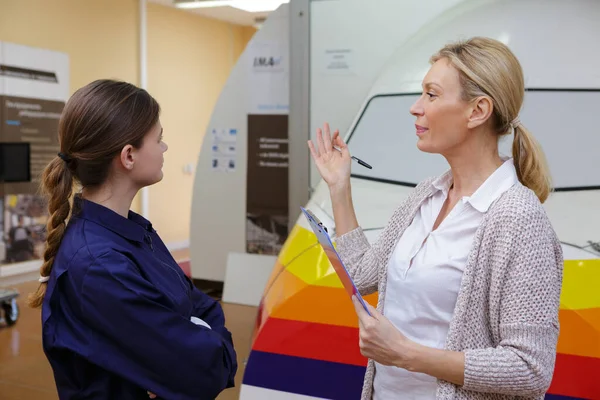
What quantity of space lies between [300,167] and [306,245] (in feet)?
8.54

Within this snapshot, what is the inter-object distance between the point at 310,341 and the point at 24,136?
7.06 m

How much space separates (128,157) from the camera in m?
1.72

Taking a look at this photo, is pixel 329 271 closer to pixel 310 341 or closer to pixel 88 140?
pixel 310 341

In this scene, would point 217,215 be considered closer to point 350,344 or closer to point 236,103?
point 236,103

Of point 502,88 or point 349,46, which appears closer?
point 502,88

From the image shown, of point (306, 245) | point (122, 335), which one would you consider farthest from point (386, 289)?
point (306, 245)

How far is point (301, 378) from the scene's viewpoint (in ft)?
8.50

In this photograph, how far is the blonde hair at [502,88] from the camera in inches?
64.1

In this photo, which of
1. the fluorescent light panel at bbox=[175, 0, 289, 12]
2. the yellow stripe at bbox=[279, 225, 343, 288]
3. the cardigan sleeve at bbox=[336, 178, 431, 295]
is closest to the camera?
the cardigan sleeve at bbox=[336, 178, 431, 295]

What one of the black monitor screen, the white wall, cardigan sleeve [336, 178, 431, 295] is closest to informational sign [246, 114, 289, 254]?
the white wall

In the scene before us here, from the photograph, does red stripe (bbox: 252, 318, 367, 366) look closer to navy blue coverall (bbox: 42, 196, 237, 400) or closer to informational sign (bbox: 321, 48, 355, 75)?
navy blue coverall (bbox: 42, 196, 237, 400)

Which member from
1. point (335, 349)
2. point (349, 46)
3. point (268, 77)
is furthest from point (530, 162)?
point (268, 77)

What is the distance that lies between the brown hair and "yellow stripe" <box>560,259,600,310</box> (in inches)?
62.0

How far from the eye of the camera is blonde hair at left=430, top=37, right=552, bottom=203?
64.1 inches
